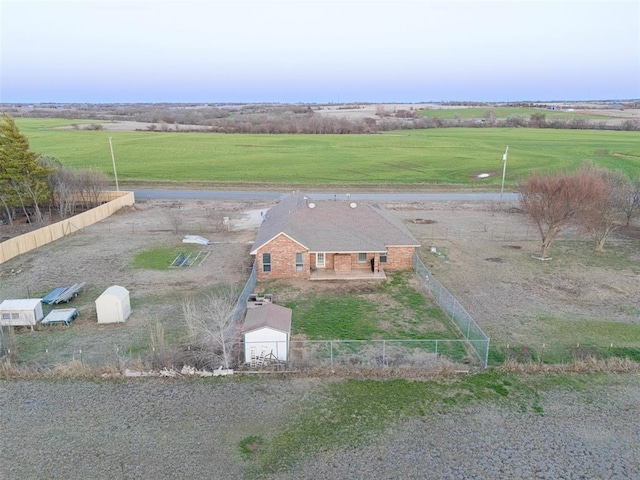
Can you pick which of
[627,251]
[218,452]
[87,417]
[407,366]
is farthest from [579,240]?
[87,417]

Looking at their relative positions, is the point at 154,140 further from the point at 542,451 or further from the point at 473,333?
the point at 542,451

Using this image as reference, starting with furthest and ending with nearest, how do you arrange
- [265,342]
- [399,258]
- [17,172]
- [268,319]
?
[17,172]
[399,258]
[268,319]
[265,342]

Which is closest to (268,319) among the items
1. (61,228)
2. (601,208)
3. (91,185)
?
(61,228)

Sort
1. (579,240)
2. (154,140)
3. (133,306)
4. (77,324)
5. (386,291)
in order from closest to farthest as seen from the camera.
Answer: (77,324), (133,306), (386,291), (579,240), (154,140)

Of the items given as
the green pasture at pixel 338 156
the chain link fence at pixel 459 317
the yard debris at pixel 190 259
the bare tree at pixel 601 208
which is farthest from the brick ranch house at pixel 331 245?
the green pasture at pixel 338 156

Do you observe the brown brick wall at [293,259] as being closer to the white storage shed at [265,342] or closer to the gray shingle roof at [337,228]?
the gray shingle roof at [337,228]

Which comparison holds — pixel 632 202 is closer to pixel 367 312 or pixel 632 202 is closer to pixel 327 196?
pixel 367 312

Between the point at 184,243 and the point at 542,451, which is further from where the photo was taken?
the point at 184,243
